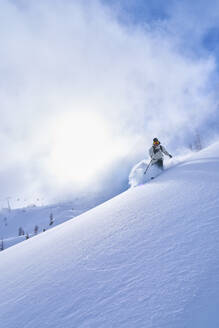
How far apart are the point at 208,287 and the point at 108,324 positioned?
800 mm

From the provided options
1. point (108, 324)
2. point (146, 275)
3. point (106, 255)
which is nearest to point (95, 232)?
point (106, 255)

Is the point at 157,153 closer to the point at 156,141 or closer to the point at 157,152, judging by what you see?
the point at 157,152

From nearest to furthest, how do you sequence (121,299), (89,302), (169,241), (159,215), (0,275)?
(121,299) < (89,302) < (169,241) < (159,215) < (0,275)

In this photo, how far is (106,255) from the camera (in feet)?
9.01

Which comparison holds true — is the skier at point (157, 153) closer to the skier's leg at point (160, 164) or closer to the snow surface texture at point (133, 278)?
the skier's leg at point (160, 164)

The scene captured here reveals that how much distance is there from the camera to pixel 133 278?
1974 mm

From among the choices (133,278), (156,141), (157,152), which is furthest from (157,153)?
(133,278)

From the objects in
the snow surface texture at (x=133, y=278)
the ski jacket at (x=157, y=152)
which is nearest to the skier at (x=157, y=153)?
the ski jacket at (x=157, y=152)

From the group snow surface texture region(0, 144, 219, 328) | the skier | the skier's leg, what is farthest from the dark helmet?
snow surface texture region(0, 144, 219, 328)

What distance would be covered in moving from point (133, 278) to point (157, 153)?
812 cm

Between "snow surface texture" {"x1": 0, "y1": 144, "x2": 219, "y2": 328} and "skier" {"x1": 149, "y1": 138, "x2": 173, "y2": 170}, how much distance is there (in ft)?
19.4

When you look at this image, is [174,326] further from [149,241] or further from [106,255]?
[106,255]

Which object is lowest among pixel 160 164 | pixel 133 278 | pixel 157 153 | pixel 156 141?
pixel 133 278

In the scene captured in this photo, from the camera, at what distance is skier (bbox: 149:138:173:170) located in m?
9.62
